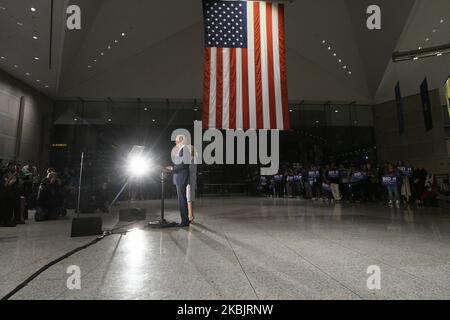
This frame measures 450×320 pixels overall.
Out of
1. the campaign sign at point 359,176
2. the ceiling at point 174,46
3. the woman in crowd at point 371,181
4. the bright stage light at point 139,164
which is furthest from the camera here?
the ceiling at point 174,46

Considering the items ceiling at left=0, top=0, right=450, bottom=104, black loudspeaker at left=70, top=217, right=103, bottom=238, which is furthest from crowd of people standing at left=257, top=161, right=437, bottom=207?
black loudspeaker at left=70, top=217, right=103, bottom=238

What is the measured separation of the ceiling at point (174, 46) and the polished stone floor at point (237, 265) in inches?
368

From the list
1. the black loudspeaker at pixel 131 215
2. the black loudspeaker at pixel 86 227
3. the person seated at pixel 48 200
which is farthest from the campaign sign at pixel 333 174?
the person seated at pixel 48 200

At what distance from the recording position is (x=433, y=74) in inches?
545

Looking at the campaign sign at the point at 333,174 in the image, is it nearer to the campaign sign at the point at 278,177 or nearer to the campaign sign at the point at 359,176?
the campaign sign at the point at 359,176

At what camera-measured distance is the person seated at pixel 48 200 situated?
6.12m

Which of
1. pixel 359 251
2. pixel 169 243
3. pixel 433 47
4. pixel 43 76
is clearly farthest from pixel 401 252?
pixel 43 76

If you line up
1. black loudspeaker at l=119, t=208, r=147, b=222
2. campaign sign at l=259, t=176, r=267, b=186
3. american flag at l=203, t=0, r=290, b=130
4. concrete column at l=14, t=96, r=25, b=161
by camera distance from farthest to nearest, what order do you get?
campaign sign at l=259, t=176, r=267, b=186, concrete column at l=14, t=96, r=25, b=161, american flag at l=203, t=0, r=290, b=130, black loudspeaker at l=119, t=208, r=147, b=222

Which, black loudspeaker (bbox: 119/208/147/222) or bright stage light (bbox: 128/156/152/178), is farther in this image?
black loudspeaker (bbox: 119/208/147/222)

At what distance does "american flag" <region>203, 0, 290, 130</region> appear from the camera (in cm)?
820

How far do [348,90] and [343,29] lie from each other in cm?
432

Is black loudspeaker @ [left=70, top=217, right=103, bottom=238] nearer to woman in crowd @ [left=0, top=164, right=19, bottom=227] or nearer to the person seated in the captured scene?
woman in crowd @ [left=0, top=164, right=19, bottom=227]

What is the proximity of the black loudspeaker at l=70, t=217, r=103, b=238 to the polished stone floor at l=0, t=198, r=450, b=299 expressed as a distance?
22 centimetres

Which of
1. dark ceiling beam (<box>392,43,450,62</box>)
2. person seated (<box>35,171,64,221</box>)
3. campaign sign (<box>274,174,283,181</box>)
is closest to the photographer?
person seated (<box>35,171,64,221</box>)
